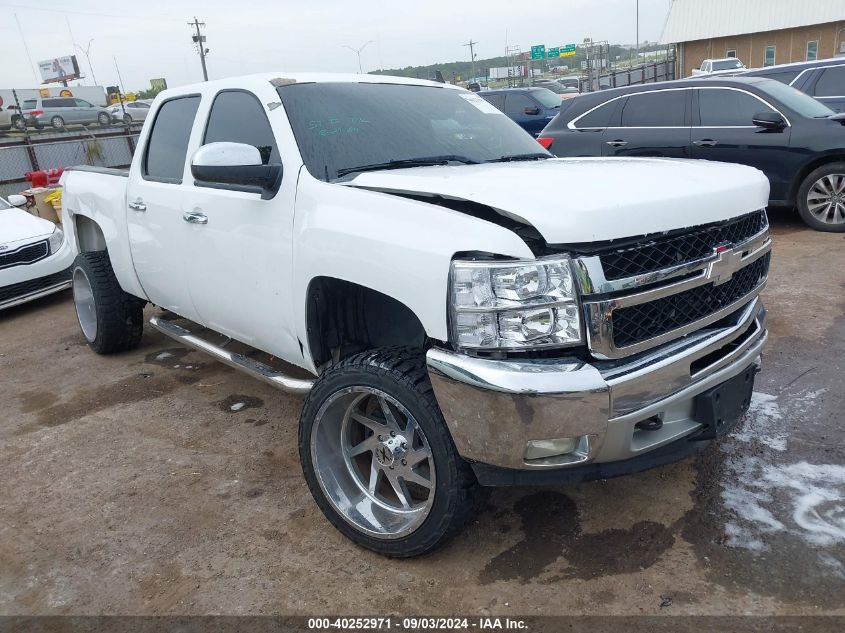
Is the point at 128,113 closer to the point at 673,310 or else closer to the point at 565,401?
the point at 673,310

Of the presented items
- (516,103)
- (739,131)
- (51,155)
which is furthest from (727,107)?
(51,155)

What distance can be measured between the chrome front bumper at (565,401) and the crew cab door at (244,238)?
1.12 meters

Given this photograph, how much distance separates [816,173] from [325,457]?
6.73 m

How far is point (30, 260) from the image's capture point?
24.0 feet

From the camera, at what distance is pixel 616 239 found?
7.30ft

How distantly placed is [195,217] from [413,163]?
1.25 meters

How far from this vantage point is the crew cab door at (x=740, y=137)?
24.3 ft

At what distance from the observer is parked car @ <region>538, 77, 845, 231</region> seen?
7.28m

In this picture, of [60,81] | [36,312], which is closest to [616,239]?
[36,312]

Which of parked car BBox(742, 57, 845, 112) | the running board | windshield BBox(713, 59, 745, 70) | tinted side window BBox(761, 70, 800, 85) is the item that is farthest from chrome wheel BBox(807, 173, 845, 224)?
windshield BBox(713, 59, 745, 70)

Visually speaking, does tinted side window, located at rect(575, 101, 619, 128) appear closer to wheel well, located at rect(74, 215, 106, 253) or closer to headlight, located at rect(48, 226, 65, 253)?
wheel well, located at rect(74, 215, 106, 253)

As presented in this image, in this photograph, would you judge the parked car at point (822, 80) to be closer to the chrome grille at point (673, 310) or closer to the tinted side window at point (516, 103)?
the tinted side window at point (516, 103)

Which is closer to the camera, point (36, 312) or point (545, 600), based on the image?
point (545, 600)

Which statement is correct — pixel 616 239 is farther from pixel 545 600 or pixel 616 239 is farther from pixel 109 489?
pixel 109 489
